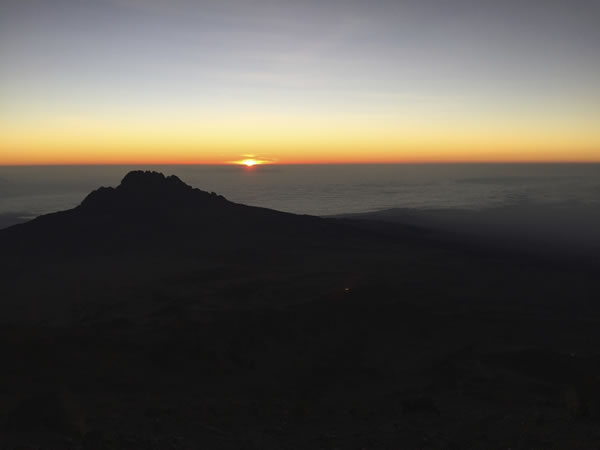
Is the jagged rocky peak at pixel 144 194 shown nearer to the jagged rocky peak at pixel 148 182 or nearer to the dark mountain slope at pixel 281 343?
the jagged rocky peak at pixel 148 182

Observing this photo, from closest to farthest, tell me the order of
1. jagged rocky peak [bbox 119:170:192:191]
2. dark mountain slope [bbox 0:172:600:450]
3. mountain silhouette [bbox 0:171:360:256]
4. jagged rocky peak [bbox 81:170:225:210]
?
1. dark mountain slope [bbox 0:172:600:450]
2. mountain silhouette [bbox 0:171:360:256]
3. jagged rocky peak [bbox 81:170:225:210]
4. jagged rocky peak [bbox 119:170:192:191]

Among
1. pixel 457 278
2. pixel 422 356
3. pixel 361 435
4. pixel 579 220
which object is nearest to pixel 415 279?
pixel 457 278

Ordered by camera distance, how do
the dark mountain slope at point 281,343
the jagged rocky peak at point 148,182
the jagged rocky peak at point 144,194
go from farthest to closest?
the jagged rocky peak at point 148,182 < the jagged rocky peak at point 144,194 < the dark mountain slope at point 281,343

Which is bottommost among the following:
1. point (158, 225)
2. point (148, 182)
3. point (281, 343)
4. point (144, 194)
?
point (281, 343)

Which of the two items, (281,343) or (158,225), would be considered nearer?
A: (281,343)

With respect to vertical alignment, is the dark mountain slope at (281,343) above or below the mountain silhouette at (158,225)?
below

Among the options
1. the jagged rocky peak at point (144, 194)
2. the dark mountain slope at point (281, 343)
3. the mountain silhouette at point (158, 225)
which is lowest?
the dark mountain slope at point (281, 343)

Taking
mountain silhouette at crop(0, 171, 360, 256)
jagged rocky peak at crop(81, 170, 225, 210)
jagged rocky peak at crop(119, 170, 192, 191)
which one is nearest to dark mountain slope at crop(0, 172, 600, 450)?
mountain silhouette at crop(0, 171, 360, 256)

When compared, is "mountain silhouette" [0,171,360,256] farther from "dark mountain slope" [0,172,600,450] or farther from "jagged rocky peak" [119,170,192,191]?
"dark mountain slope" [0,172,600,450]

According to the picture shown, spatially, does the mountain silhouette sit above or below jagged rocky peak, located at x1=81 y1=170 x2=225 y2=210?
below

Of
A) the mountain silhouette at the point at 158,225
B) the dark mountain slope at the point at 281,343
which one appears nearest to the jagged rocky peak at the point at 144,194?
the mountain silhouette at the point at 158,225

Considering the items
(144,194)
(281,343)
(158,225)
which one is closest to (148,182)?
(144,194)

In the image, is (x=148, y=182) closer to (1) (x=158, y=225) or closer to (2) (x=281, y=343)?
(1) (x=158, y=225)
